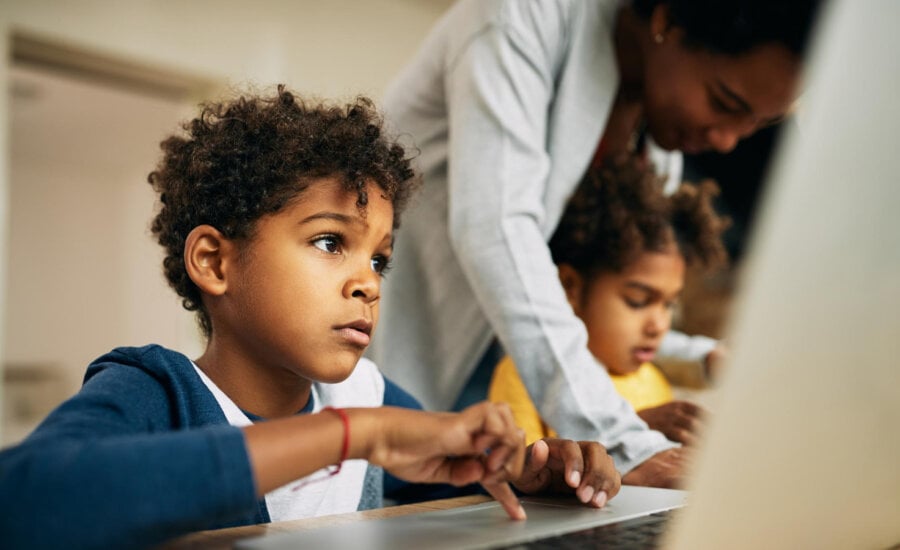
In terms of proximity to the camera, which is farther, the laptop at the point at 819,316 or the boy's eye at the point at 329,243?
the boy's eye at the point at 329,243

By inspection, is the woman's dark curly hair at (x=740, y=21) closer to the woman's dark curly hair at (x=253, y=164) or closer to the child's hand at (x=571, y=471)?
the woman's dark curly hair at (x=253, y=164)

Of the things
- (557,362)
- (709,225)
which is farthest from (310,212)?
(709,225)

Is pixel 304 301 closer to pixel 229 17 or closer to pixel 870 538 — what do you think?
pixel 870 538

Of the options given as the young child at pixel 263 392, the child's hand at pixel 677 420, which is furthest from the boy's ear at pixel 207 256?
the child's hand at pixel 677 420

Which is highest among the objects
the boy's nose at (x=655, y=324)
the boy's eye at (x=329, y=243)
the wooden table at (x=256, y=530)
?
the boy's eye at (x=329, y=243)

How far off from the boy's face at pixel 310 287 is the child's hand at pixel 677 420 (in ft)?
1.50

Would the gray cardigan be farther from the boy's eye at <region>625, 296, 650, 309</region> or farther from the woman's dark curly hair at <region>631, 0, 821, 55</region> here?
the boy's eye at <region>625, 296, 650, 309</region>

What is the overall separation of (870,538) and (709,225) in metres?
1.11

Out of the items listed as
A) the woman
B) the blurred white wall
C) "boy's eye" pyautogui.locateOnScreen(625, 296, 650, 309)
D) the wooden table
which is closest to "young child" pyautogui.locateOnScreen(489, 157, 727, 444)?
"boy's eye" pyautogui.locateOnScreen(625, 296, 650, 309)

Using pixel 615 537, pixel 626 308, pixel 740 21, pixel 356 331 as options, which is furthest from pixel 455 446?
pixel 626 308

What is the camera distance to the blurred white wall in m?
2.80

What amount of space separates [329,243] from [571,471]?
0.32 metres

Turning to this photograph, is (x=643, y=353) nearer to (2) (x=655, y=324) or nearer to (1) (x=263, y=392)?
(2) (x=655, y=324)

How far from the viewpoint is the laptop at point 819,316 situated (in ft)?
0.95
